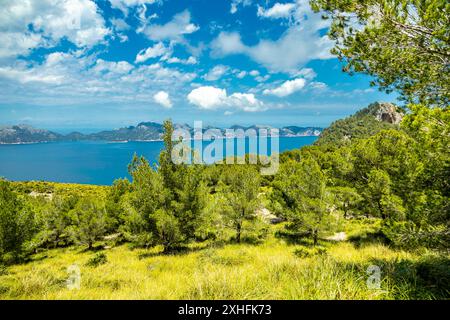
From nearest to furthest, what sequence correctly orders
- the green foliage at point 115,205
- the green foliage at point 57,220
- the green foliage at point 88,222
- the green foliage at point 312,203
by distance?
1. the green foliage at point 312,203
2. the green foliage at point 88,222
3. the green foliage at point 115,205
4. the green foliage at point 57,220

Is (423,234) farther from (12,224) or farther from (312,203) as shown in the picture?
(12,224)

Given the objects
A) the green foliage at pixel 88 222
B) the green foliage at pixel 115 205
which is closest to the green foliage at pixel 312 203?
the green foliage at pixel 115 205

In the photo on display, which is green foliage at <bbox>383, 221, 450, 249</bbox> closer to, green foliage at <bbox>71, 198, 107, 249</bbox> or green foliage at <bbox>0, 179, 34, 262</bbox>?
green foliage at <bbox>0, 179, 34, 262</bbox>

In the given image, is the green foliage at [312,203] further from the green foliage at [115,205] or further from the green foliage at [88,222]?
the green foliage at [88,222]

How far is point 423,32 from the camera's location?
18.9 feet

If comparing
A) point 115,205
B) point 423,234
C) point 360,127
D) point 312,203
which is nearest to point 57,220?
point 115,205

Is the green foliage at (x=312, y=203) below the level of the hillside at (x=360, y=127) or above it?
below

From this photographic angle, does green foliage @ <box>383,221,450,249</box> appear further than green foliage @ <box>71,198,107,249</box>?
No

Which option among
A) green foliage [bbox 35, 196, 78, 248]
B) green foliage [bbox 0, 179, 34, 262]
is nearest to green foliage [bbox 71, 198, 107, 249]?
green foliage [bbox 35, 196, 78, 248]

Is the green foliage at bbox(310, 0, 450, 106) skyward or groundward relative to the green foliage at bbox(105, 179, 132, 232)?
skyward

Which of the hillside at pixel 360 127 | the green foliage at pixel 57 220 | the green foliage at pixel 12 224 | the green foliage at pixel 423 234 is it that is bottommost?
the green foliage at pixel 57 220

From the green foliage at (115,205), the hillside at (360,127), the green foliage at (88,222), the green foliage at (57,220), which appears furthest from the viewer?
the hillside at (360,127)

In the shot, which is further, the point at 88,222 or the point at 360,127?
Answer: the point at 360,127
